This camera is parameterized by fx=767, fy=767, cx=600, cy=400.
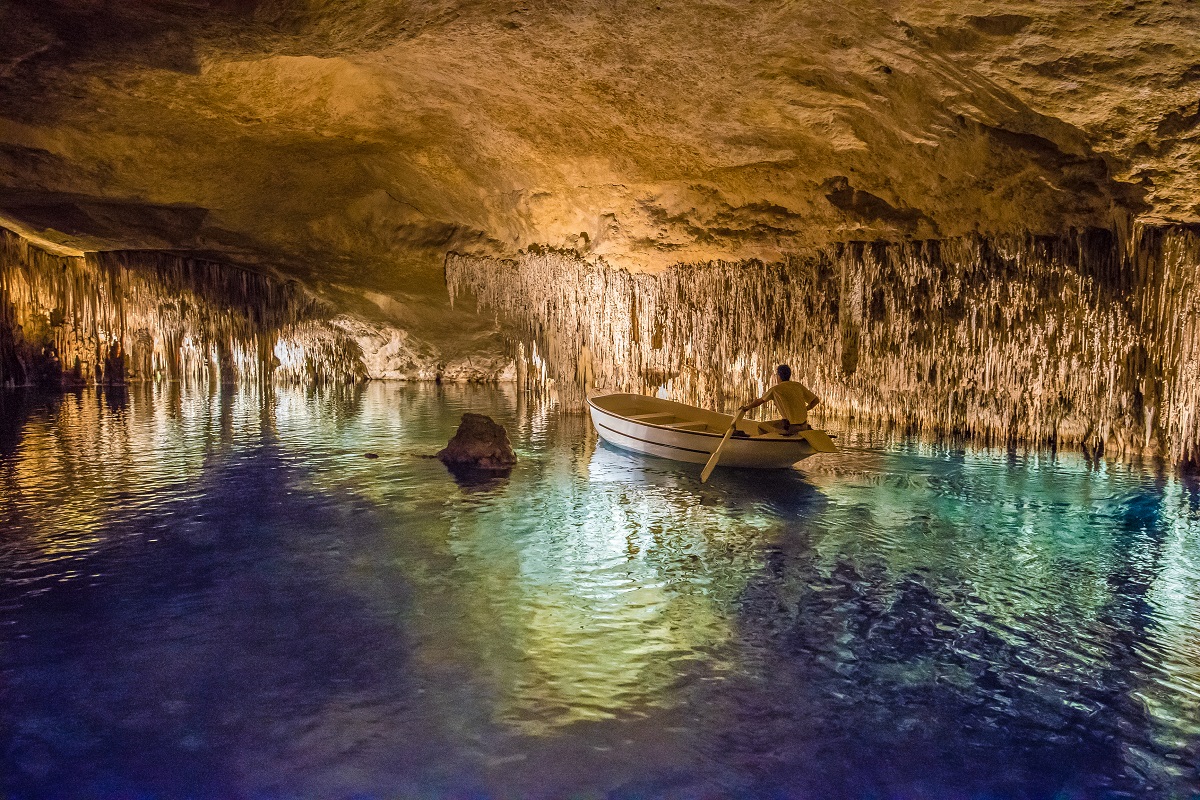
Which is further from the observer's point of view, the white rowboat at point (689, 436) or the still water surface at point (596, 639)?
the white rowboat at point (689, 436)

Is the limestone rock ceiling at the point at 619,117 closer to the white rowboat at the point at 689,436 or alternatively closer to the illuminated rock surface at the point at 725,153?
the illuminated rock surface at the point at 725,153

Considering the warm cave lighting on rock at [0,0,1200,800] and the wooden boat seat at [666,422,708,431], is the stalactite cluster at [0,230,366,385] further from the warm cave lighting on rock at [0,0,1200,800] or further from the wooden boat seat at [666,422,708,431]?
the wooden boat seat at [666,422,708,431]

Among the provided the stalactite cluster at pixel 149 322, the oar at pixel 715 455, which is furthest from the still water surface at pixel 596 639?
the stalactite cluster at pixel 149 322

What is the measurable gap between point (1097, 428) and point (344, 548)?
37.8 ft

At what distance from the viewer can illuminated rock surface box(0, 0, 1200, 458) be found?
7.10 m

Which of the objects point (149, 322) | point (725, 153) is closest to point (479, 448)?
point (725, 153)

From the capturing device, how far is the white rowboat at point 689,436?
416 inches

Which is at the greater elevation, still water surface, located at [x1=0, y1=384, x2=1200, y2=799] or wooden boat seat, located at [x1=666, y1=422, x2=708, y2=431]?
wooden boat seat, located at [x1=666, y1=422, x2=708, y2=431]

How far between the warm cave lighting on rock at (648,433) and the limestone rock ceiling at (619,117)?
0.23ft

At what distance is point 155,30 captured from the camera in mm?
7570

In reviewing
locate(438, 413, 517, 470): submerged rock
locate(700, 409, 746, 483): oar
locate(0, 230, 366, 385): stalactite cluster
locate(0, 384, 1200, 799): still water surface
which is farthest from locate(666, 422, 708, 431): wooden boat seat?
locate(0, 230, 366, 385): stalactite cluster

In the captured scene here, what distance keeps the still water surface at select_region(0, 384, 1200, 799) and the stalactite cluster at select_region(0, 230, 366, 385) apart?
13.4m

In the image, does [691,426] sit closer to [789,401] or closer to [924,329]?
[789,401]

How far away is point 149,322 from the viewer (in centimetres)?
2431
